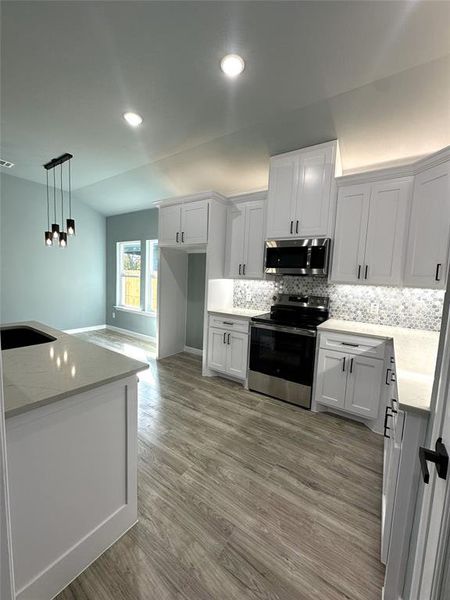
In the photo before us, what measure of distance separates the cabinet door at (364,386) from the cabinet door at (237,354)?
1.25m

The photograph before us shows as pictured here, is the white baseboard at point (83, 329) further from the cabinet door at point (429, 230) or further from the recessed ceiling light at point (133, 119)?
the cabinet door at point (429, 230)

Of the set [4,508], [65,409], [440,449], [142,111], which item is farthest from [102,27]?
[440,449]

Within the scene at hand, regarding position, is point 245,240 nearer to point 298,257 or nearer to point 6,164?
point 298,257

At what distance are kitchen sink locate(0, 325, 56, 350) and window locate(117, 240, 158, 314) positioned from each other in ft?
9.57

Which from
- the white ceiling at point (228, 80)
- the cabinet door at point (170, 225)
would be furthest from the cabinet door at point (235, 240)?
the cabinet door at point (170, 225)

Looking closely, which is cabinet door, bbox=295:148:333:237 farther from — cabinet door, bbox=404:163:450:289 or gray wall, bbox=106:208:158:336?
gray wall, bbox=106:208:158:336

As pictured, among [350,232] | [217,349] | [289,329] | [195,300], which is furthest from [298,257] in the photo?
[195,300]

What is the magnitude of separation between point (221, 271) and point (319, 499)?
9.30 ft

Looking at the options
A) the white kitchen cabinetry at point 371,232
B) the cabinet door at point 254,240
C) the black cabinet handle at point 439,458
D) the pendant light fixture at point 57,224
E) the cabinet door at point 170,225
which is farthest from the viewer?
the cabinet door at point 170,225

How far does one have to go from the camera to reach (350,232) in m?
2.83

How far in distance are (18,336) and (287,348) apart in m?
2.73

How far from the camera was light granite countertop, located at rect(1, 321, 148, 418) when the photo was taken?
3.51ft

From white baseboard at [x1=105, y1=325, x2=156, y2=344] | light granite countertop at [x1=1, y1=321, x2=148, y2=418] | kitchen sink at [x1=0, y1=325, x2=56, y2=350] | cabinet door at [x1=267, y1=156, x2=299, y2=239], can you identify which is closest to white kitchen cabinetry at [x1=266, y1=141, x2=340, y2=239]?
cabinet door at [x1=267, y1=156, x2=299, y2=239]

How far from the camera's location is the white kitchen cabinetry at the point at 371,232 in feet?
8.50
